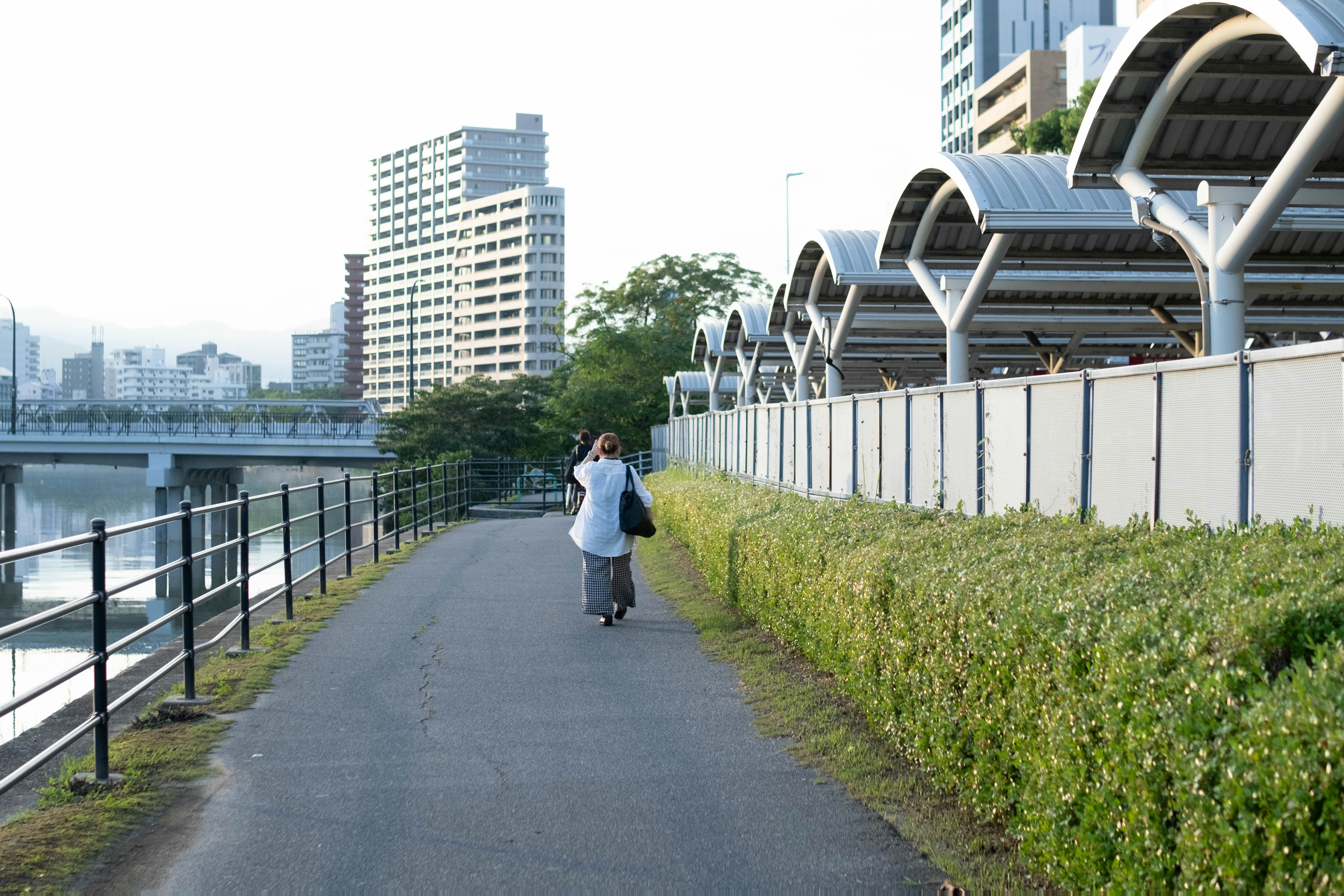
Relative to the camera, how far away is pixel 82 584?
38031 millimetres

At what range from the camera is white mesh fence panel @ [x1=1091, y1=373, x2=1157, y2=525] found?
275 inches

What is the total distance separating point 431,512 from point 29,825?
55.8ft

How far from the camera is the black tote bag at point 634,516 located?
1057cm

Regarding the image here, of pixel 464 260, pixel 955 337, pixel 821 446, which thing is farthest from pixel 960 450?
pixel 464 260

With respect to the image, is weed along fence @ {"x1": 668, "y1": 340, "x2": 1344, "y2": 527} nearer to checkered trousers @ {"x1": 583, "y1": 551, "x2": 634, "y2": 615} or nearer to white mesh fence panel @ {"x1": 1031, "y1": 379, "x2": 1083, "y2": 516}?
white mesh fence panel @ {"x1": 1031, "y1": 379, "x2": 1083, "y2": 516}

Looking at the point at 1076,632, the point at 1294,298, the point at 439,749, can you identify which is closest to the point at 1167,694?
the point at 1076,632

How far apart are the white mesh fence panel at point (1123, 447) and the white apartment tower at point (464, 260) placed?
125124mm

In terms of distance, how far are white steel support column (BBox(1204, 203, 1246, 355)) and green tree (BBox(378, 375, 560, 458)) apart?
3585cm

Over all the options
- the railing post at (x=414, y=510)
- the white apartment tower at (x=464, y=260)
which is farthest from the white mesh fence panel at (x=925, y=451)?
the white apartment tower at (x=464, y=260)

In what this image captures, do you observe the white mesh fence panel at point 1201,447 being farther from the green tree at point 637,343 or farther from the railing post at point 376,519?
the green tree at point 637,343

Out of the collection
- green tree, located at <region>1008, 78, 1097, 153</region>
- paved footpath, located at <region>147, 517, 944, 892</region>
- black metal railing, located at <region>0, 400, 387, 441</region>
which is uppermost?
green tree, located at <region>1008, 78, 1097, 153</region>

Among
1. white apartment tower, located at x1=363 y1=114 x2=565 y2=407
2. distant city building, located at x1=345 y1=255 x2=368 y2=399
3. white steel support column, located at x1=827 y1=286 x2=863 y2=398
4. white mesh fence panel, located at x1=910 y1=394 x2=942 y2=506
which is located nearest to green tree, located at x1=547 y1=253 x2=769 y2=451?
white steel support column, located at x1=827 y1=286 x2=863 y2=398

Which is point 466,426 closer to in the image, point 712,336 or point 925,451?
point 712,336

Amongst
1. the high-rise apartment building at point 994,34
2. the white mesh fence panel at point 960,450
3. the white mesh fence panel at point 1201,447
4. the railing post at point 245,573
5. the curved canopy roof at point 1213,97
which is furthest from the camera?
the high-rise apartment building at point 994,34
